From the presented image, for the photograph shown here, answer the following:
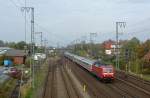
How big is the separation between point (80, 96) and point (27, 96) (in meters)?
5.46

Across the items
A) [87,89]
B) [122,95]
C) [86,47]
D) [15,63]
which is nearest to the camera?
[122,95]

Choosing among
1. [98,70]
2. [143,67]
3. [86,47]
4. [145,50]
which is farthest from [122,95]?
[86,47]

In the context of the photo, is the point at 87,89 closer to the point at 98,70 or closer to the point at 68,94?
the point at 68,94

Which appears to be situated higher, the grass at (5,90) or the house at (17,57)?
the house at (17,57)

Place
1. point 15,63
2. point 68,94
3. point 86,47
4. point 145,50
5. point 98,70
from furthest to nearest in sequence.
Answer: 1. point 86,47
2. point 15,63
3. point 145,50
4. point 98,70
5. point 68,94

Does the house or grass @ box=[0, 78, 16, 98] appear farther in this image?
the house

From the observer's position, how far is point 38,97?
3466cm

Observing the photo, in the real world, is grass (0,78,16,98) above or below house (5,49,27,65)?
below

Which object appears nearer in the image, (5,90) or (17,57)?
(5,90)

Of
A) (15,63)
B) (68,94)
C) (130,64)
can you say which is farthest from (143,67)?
(15,63)

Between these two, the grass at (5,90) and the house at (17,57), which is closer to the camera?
the grass at (5,90)

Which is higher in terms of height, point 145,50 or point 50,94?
point 145,50

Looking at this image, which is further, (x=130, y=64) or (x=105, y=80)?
(x=130, y=64)

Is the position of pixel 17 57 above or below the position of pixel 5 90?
above
